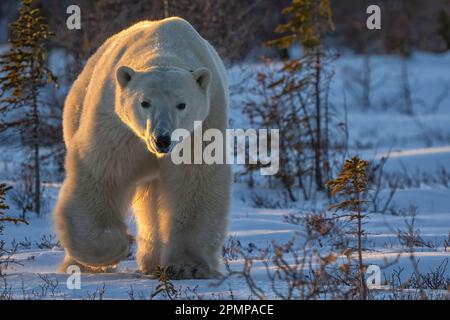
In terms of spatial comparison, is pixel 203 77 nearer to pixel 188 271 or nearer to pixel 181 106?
pixel 181 106

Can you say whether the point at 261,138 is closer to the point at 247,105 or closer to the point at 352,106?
the point at 247,105

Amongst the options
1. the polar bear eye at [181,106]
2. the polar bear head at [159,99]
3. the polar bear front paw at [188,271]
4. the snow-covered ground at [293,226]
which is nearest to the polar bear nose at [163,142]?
the polar bear head at [159,99]

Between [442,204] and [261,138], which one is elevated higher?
[261,138]

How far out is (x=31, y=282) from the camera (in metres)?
5.02

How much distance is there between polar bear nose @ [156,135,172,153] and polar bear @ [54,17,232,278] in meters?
0.35

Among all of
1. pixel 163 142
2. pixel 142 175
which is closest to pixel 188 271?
pixel 142 175

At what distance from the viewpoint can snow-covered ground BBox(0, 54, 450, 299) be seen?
15.9ft

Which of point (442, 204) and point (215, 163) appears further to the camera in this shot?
point (442, 204)

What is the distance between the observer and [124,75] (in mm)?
5266

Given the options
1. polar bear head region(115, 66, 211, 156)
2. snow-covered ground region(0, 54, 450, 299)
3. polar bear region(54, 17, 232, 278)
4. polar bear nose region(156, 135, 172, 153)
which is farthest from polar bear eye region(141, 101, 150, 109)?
snow-covered ground region(0, 54, 450, 299)

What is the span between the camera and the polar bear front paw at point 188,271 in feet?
17.9

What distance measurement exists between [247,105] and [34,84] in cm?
262
